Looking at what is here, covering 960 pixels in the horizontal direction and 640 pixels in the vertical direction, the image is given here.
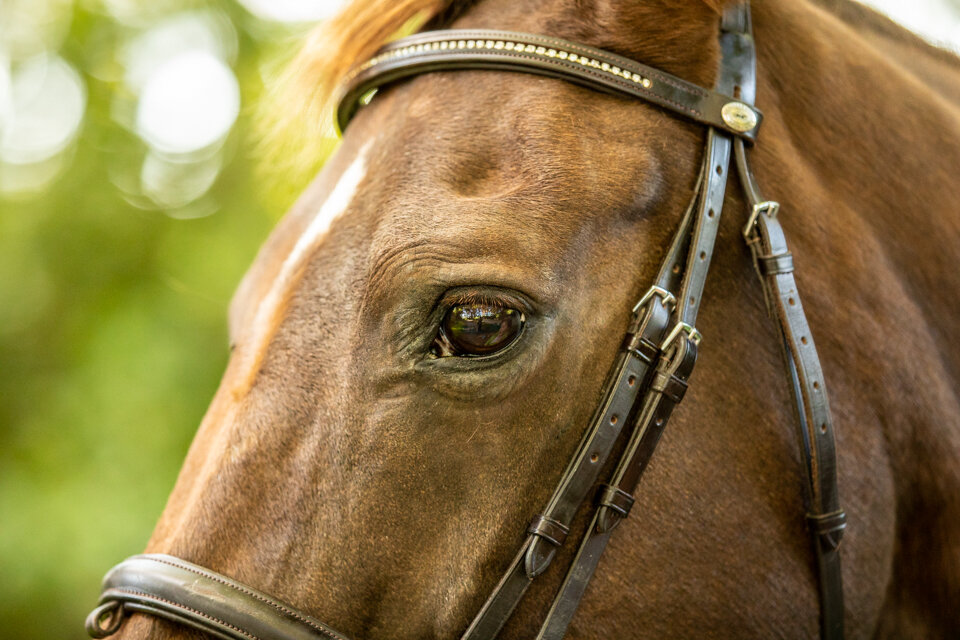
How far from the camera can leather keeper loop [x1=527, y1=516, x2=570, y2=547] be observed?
125 cm

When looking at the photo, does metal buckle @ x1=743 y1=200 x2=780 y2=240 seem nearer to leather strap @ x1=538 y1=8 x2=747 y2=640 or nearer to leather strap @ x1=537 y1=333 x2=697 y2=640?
leather strap @ x1=538 y1=8 x2=747 y2=640

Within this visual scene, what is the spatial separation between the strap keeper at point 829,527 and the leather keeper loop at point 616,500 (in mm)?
376

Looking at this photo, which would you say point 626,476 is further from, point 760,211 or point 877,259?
point 877,259

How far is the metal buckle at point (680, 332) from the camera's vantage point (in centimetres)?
132

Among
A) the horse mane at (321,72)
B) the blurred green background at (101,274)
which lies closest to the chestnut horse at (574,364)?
the horse mane at (321,72)

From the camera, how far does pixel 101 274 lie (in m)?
9.16

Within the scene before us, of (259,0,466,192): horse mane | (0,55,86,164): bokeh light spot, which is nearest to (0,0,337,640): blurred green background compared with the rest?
(0,55,86,164): bokeh light spot

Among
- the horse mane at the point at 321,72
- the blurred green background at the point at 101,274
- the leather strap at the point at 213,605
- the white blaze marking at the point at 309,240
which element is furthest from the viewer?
the blurred green background at the point at 101,274

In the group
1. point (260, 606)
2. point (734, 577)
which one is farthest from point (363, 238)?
point (734, 577)

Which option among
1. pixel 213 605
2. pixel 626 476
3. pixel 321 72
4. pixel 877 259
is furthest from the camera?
pixel 321 72

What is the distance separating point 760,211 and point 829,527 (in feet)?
2.01

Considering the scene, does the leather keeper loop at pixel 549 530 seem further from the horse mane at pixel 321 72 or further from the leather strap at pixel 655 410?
the horse mane at pixel 321 72

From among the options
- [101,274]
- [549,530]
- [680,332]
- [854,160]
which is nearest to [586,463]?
[549,530]

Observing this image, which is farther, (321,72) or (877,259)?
(321,72)
